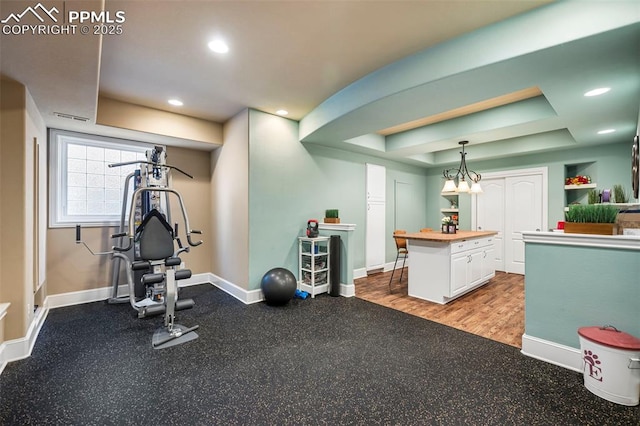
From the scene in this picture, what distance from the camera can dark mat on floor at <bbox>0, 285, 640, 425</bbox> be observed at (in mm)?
1695

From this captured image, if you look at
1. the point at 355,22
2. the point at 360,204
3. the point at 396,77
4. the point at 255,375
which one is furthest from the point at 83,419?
the point at 360,204

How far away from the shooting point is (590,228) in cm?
216

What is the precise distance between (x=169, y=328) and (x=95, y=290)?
2.04 meters

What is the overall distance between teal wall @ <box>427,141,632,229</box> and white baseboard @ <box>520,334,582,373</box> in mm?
3983

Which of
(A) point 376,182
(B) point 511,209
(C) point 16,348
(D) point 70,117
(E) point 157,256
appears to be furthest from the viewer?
(A) point 376,182

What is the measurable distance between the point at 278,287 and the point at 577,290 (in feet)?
9.96

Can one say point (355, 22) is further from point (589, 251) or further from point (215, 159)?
point (215, 159)

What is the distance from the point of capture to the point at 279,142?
420 centimetres

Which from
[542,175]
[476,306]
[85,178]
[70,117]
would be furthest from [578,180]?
[85,178]

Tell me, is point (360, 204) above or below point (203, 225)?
above

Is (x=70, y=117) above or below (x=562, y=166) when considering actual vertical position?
above

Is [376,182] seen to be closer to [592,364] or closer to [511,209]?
[511,209]

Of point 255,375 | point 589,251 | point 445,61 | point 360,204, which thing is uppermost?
point 445,61

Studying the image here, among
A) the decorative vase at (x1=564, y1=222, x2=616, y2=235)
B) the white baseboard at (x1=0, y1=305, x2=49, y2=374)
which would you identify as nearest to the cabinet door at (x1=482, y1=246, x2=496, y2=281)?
the decorative vase at (x1=564, y1=222, x2=616, y2=235)
